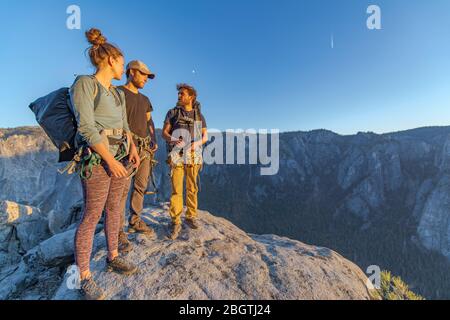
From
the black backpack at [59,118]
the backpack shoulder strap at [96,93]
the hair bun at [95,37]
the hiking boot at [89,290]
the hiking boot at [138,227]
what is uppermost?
the hair bun at [95,37]

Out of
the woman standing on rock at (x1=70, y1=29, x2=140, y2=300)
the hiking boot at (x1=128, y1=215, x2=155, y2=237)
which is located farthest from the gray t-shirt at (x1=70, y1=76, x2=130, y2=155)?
the hiking boot at (x1=128, y1=215, x2=155, y2=237)

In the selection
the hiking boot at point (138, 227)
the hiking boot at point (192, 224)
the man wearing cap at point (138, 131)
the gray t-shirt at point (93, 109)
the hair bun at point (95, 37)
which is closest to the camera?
the gray t-shirt at point (93, 109)

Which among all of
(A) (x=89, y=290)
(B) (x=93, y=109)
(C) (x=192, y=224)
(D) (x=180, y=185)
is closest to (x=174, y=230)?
(C) (x=192, y=224)

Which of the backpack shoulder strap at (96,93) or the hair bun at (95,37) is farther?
the hair bun at (95,37)

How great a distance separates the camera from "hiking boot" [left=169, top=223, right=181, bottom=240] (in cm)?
536

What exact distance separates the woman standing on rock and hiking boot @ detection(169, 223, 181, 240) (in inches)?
81.7

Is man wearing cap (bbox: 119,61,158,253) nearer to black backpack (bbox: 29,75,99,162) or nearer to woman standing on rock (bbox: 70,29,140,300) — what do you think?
woman standing on rock (bbox: 70,29,140,300)

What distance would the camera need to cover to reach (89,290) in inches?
127

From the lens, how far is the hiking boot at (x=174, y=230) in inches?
211

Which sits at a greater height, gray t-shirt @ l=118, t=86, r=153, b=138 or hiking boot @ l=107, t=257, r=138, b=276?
gray t-shirt @ l=118, t=86, r=153, b=138

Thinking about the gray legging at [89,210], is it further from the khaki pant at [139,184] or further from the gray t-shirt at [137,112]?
the khaki pant at [139,184]

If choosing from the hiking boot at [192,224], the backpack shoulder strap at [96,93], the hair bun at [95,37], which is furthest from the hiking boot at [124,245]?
the hair bun at [95,37]

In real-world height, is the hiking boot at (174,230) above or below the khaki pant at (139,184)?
below

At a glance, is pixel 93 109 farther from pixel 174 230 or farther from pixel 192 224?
pixel 192 224
